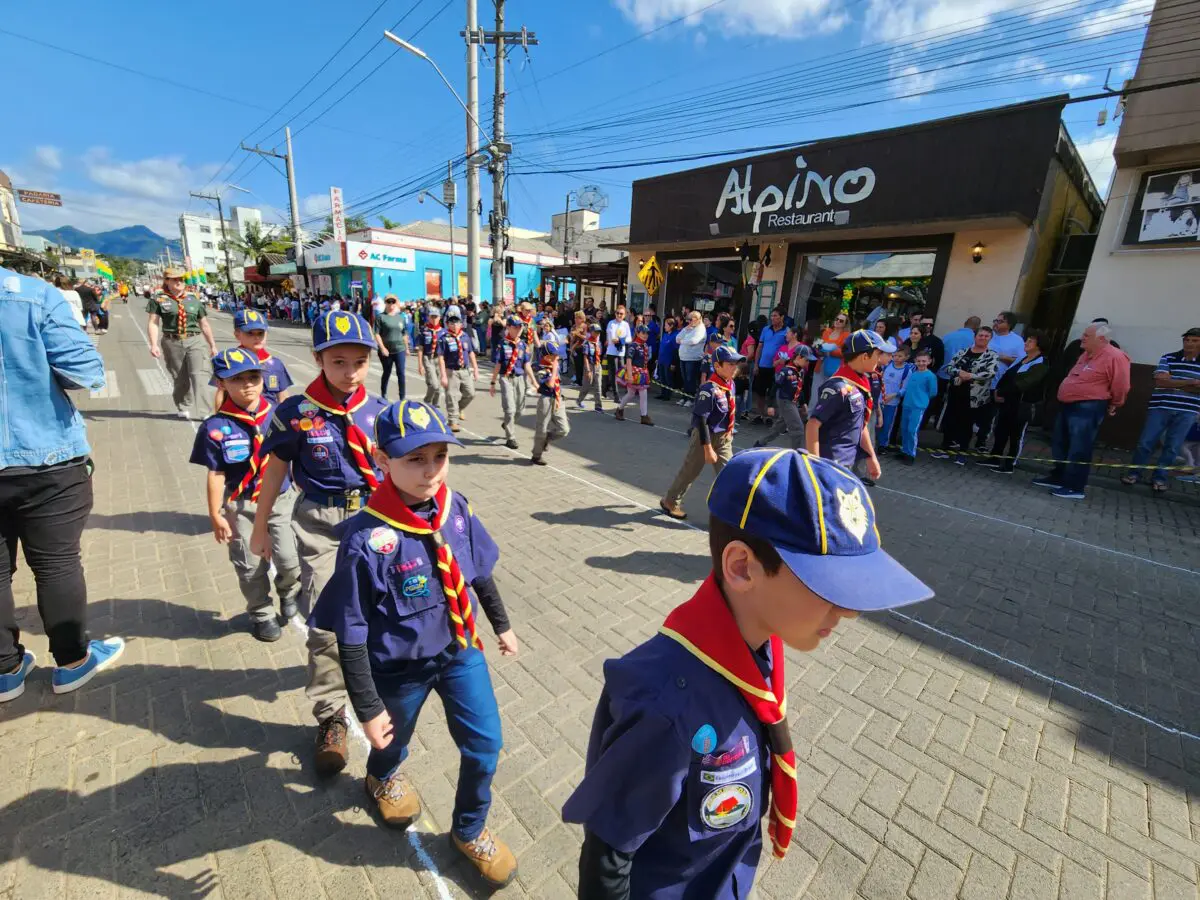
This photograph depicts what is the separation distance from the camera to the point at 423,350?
9906 mm

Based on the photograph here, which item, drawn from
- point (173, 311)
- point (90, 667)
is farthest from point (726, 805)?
point (173, 311)

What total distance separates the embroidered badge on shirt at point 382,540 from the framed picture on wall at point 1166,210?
41.0 feet

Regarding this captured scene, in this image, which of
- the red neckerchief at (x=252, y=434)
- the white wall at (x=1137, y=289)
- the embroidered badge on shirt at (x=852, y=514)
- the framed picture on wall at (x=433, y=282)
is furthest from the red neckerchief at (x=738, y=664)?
the framed picture on wall at (x=433, y=282)

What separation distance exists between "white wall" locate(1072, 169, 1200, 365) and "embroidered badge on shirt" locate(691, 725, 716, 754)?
11961 millimetres

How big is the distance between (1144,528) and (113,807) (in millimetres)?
9449

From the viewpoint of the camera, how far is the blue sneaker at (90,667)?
2963mm

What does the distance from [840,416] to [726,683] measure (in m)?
3.98

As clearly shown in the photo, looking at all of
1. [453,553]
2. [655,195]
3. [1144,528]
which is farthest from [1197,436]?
[655,195]

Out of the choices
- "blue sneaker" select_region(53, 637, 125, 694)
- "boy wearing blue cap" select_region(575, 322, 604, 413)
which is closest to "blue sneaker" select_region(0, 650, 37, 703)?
"blue sneaker" select_region(53, 637, 125, 694)

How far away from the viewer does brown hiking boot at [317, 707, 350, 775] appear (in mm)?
2504

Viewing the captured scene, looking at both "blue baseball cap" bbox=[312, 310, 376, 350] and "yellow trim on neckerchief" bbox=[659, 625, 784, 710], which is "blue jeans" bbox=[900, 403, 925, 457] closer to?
"blue baseball cap" bbox=[312, 310, 376, 350]

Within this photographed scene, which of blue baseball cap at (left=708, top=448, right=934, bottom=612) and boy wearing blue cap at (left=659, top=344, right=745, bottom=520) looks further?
boy wearing blue cap at (left=659, top=344, right=745, bottom=520)

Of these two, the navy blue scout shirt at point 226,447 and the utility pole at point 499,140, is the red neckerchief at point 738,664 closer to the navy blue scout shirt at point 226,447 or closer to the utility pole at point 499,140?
the navy blue scout shirt at point 226,447

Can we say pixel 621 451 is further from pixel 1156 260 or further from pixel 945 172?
pixel 1156 260
